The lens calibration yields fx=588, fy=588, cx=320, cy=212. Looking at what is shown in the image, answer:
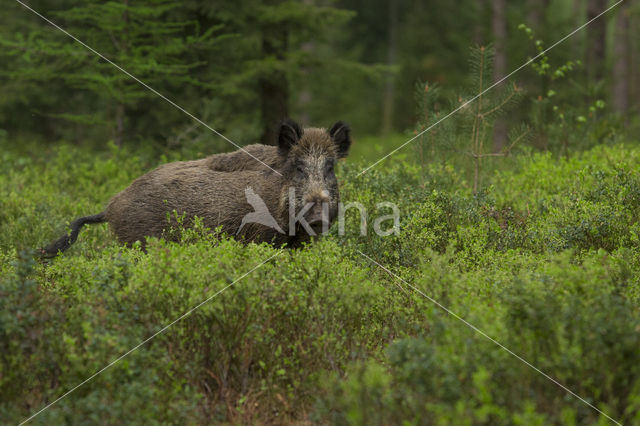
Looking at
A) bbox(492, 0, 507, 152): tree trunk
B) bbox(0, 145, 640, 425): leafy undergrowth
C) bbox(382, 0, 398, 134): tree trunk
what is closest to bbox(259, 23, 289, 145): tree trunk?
bbox(0, 145, 640, 425): leafy undergrowth

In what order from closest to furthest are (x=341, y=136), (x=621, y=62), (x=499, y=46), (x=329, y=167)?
(x=329, y=167)
(x=341, y=136)
(x=499, y=46)
(x=621, y=62)

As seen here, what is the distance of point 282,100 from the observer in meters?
14.2

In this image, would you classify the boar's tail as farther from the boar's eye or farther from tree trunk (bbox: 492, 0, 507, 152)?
tree trunk (bbox: 492, 0, 507, 152)

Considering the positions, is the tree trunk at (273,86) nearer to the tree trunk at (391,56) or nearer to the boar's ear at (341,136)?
the boar's ear at (341,136)

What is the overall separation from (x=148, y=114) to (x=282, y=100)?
11.3 feet

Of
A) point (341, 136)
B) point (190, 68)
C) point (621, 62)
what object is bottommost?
point (341, 136)

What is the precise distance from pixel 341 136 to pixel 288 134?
0.72 m

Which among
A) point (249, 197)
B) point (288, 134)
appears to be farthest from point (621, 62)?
point (249, 197)

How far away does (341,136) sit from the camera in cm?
734

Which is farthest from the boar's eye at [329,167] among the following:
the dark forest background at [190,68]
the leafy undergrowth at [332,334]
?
the dark forest background at [190,68]

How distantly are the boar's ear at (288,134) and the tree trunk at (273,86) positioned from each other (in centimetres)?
640

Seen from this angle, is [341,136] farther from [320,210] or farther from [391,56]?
[391,56]

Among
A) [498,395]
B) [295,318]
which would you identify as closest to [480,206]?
[295,318]

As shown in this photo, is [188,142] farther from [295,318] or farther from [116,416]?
[116,416]
